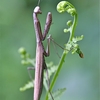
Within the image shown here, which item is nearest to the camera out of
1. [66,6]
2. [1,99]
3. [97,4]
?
[66,6]

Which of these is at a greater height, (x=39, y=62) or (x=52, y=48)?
(x=39, y=62)

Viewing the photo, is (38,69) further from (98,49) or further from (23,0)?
(23,0)

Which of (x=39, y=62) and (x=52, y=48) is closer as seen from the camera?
(x=39, y=62)

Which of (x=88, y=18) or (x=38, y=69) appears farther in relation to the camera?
(x=88, y=18)

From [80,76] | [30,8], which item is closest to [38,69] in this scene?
[80,76]

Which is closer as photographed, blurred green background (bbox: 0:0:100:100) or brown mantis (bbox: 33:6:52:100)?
brown mantis (bbox: 33:6:52:100)

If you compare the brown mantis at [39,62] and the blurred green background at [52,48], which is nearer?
the brown mantis at [39,62]

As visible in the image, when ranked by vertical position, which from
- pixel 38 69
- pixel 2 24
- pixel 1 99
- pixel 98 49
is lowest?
pixel 1 99

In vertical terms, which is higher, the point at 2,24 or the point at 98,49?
the point at 2,24
